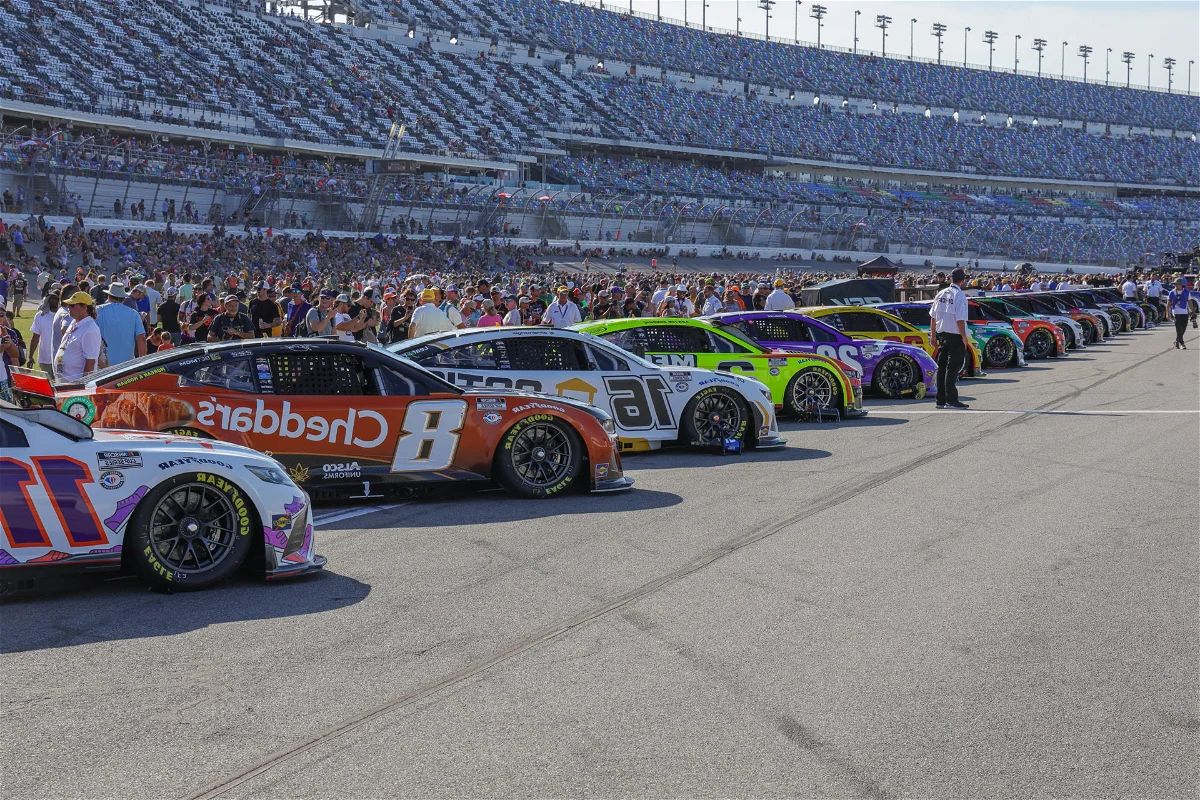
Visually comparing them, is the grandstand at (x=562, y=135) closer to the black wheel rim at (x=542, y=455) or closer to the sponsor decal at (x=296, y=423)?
the sponsor decal at (x=296, y=423)

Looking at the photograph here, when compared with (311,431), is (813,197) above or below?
above

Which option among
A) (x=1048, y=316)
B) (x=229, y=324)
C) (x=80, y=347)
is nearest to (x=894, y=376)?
(x=229, y=324)

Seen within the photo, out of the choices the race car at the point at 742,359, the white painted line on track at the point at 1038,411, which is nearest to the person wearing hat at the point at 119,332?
the race car at the point at 742,359

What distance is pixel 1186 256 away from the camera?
194 feet

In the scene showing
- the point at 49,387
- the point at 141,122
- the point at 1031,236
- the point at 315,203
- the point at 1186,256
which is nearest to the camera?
the point at 49,387

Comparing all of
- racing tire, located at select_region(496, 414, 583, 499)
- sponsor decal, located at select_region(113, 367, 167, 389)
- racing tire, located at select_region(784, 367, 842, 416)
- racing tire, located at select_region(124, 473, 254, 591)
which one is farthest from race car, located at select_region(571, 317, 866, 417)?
racing tire, located at select_region(124, 473, 254, 591)

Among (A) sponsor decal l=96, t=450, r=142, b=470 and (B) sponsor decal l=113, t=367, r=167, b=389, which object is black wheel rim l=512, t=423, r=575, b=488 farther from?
(A) sponsor decal l=96, t=450, r=142, b=470

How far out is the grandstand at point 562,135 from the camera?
4859cm

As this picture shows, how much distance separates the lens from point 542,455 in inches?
399

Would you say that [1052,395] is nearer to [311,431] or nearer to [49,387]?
[311,431]

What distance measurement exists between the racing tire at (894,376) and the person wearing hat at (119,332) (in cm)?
1019

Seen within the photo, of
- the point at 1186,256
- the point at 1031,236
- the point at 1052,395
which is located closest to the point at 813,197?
the point at 1031,236

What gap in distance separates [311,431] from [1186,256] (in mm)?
57661

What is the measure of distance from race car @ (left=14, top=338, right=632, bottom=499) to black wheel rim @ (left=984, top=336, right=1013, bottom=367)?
15890mm
